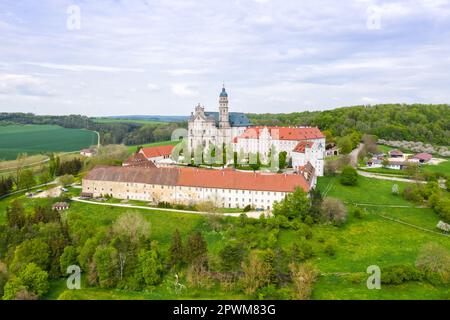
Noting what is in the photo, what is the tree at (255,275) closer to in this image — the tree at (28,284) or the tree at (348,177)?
the tree at (28,284)

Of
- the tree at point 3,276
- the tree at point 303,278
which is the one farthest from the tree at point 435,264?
the tree at point 3,276

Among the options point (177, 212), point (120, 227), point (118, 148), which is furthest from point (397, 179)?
point (118, 148)

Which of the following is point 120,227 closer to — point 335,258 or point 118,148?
point 335,258

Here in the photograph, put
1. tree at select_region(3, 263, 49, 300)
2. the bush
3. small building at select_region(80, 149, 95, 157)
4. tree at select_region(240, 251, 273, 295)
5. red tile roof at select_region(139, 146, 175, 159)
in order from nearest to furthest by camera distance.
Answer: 1. tree at select_region(3, 263, 49, 300)
2. tree at select_region(240, 251, 273, 295)
3. the bush
4. red tile roof at select_region(139, 146, 175, 159)
5. small building at select_region(80, 149, 95, 157)

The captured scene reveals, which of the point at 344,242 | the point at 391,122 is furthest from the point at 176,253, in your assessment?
the point at 391,122

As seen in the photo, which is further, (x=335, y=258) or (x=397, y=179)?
(x=397, y=179)

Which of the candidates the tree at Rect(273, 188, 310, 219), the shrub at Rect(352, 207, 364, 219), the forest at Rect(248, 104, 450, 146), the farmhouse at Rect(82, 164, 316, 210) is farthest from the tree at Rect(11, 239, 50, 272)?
the forest at Rect(248, 104, 450, 146)

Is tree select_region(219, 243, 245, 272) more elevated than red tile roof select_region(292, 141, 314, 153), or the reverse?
red tile roof select_region(292, 141, 314, 153)

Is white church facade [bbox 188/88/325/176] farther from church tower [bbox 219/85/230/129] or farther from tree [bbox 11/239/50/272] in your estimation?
tree [bbox 11/239/50/272]
